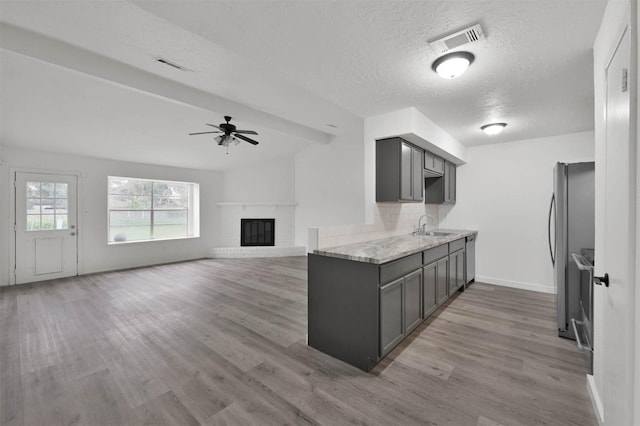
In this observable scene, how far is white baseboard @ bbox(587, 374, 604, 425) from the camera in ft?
5.21

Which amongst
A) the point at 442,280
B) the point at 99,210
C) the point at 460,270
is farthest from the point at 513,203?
the point at 99,210

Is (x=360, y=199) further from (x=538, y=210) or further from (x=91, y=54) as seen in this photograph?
(x=91, y=54)

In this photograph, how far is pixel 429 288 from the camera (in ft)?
9.96

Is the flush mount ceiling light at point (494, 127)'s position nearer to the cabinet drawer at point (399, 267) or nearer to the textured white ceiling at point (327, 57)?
the textured white ceiling at point (327, 57)

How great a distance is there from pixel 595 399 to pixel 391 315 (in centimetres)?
135

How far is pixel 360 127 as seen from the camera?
5.18 m

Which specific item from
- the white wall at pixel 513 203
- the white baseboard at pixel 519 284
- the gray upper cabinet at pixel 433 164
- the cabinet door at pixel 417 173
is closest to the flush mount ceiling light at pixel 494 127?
the gray upper cabinet at pixel 433 164

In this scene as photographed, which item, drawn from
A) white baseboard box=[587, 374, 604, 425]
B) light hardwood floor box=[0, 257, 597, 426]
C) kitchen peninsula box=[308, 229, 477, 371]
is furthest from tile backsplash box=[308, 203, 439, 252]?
white baseboard box=[587, 374, 604, 425]

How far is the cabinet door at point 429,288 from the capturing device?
9.51 feet

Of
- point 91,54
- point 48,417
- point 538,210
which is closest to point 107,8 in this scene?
point 91,54

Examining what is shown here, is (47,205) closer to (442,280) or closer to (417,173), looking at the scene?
(417,173)

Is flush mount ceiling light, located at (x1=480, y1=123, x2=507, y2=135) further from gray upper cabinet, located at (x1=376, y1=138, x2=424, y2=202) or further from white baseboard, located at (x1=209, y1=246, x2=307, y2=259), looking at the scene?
white baseboard, located at (x1=209, y1=246, x2=307, y2=259)

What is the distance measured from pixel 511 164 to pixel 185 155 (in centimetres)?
652

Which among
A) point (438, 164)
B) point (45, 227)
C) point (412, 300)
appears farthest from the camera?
point (45, 227)
